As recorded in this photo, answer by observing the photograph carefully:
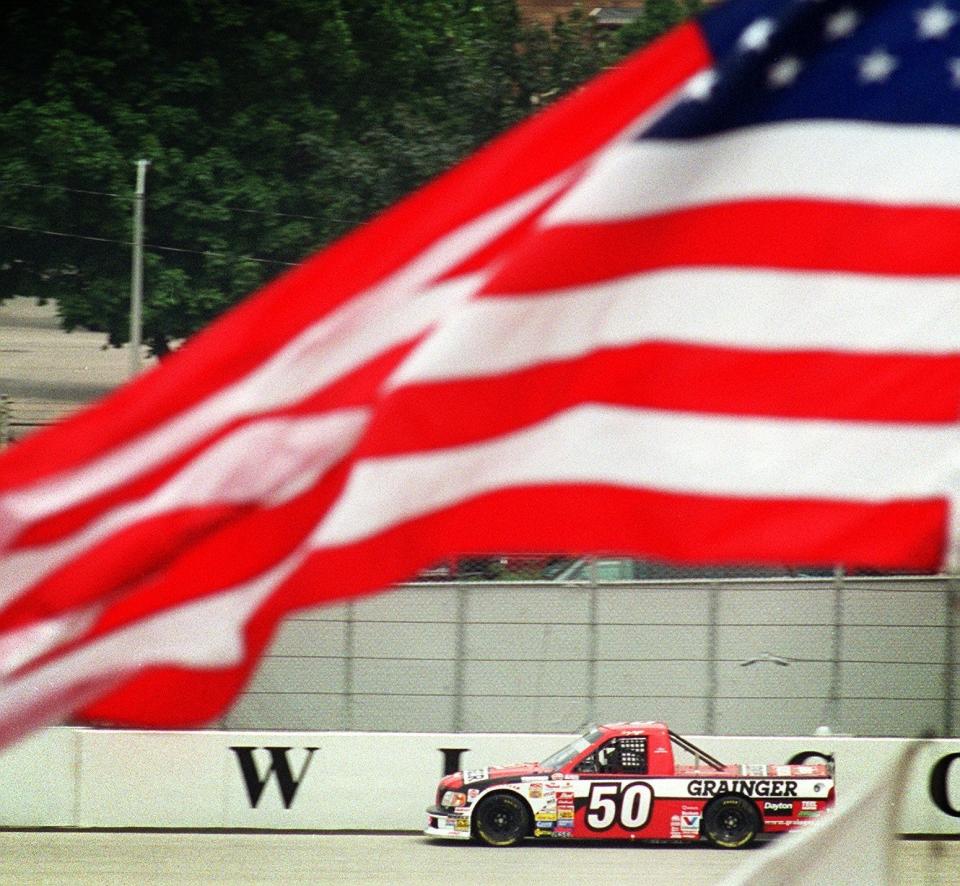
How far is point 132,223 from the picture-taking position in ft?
113

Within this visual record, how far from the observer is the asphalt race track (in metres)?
13.0

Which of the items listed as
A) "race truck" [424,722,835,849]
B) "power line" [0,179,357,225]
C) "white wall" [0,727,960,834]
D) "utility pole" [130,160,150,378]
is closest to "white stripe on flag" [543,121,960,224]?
"race truck" [424,722,835,849]

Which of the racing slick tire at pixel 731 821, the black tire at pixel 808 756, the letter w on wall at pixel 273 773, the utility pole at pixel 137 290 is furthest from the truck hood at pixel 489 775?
the utility pole at pixel 137 290

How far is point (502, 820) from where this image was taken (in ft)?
49.9

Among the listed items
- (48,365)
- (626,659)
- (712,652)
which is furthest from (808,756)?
(48,365)

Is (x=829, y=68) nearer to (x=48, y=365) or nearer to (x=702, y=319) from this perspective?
(x=702, y=319)

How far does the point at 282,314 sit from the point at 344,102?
35.7 meters

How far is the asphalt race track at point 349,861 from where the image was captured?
13.0 m

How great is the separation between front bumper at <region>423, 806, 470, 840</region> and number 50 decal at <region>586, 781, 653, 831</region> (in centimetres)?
112

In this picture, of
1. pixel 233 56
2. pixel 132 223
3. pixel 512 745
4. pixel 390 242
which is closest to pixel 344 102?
pixel 233 56

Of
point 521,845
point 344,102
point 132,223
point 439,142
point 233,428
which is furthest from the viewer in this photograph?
point 344,102

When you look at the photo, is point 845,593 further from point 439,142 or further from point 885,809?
point 439,142

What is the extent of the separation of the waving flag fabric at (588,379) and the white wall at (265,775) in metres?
13.0

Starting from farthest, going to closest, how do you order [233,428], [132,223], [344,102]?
[344,102] → [132,223] → [233,428]
